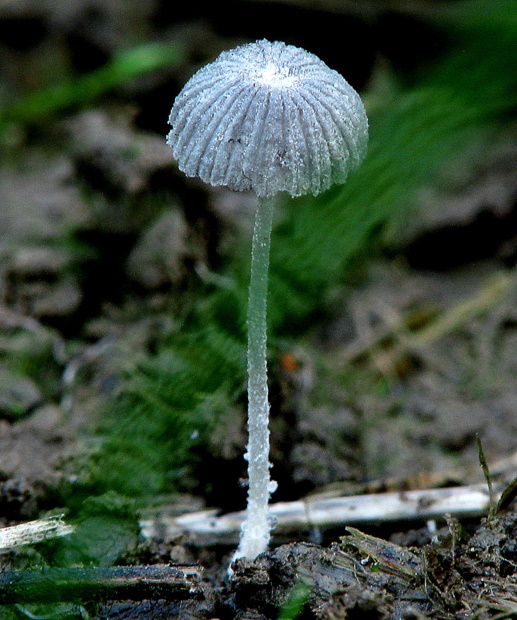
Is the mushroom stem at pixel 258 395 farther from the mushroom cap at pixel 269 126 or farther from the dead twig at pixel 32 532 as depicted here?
the dead twig at pixel 32 532

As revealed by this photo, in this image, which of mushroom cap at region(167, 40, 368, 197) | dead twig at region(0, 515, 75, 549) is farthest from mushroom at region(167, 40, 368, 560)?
dead twig at region(0, 515, 75, 549)

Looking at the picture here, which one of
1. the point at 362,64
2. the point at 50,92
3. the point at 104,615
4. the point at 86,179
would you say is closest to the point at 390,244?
the point at 362,64

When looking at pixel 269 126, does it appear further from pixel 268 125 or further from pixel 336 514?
pixel 336 514

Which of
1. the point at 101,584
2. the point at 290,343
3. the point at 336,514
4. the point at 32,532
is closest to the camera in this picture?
the point at 101,584

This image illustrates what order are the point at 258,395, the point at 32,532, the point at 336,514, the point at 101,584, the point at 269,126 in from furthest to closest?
the point at 336,514 → the point at 32,532 → the point at 258,395 → the point at 101,584 → the point at 269,126

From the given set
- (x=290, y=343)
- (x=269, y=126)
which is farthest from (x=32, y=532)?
(x=269, y=126)

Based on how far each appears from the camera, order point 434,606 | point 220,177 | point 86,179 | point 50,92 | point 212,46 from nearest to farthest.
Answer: point 220,177 < point 434,606 < point 86,179 < point 50,92 < point 212,46

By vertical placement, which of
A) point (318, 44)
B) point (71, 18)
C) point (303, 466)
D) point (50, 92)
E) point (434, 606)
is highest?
point (71, 18)

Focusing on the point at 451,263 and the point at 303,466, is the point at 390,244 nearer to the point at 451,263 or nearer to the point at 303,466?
the point at 451,263
